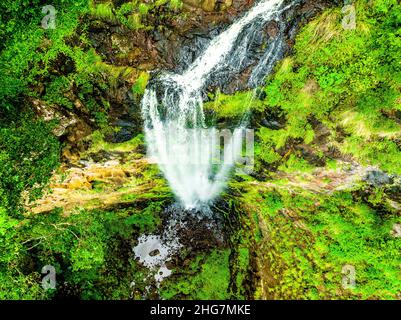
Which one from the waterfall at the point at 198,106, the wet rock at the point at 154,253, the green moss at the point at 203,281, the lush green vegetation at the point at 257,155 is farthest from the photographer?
the wet rock at the point at 154,253

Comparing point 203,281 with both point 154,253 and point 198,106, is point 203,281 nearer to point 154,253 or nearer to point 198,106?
point 154,253

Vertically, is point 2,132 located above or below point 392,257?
above

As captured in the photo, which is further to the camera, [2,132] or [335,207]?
[335,207]

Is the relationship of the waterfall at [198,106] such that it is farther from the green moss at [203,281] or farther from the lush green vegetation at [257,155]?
the green moss at [203,281]

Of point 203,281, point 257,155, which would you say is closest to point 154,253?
point 203,281

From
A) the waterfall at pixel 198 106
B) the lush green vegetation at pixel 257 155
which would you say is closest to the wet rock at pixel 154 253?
the lush green vegetation at pixel 257 155

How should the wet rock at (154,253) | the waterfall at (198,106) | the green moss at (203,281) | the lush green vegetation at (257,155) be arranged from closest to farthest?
the lush green vegetation at (257,155) < the waterfall at (198,106) < the green moss at (203,281) < the wet rock at (154,253)

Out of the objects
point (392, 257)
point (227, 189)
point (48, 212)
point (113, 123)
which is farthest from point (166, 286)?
point (392, 257)

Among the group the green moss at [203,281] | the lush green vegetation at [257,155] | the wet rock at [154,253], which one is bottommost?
the green moss at [203,281]
